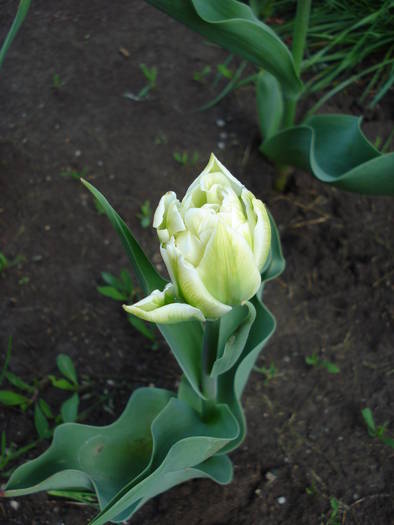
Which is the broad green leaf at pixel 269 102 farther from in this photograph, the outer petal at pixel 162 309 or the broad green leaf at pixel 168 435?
the outer petal at pixel 162 309

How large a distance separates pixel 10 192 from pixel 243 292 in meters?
1.19

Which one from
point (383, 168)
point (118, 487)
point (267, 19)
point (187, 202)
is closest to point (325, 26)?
point (267, 19)

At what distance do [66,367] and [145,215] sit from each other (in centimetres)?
52

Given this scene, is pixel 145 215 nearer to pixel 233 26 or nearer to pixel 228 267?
pixel 233 26

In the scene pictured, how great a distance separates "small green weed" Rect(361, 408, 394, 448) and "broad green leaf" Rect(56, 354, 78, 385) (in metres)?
0.69

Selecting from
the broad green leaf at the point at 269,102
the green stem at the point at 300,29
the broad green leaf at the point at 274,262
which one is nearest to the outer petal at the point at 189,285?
the broad green leaf at the point at 274,262

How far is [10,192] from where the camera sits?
5.89 ft

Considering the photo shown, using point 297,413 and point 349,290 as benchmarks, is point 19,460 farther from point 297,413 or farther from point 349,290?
point 349,290

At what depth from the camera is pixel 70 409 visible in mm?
1371

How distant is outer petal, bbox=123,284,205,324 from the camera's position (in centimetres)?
76

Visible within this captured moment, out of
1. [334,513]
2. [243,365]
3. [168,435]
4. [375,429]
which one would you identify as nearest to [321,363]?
[375,429]

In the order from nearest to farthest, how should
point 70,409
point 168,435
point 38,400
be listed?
1. point 168,435
2. point 70,409
3. point 38,400

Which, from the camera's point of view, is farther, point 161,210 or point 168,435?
point 168,435

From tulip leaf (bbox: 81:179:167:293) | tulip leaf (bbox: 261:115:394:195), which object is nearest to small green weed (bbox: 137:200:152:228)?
tulip leaf (bbox: 261:115:394:195)
